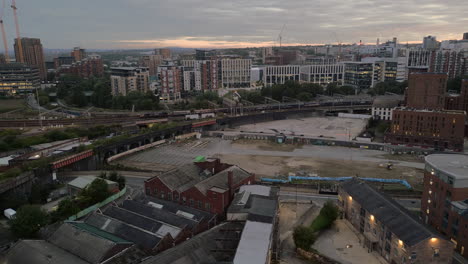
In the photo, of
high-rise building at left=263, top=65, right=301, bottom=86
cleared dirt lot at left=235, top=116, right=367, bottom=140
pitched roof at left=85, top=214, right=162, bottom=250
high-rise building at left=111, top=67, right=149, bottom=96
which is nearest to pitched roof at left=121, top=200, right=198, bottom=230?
pitched roof at left=85, top=214, right=162, bottom=250

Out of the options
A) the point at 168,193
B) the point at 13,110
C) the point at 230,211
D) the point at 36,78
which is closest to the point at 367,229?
the point at 230,211

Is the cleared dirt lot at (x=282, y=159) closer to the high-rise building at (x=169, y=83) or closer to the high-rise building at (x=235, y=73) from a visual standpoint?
the high-rise building at (x=169, y=83)

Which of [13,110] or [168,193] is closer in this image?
[168,193]

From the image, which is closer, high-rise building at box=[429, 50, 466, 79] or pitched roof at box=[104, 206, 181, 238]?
pitched roof at box=[104, 206, 181, 238]

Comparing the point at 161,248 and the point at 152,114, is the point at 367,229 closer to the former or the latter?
the point at 161,248

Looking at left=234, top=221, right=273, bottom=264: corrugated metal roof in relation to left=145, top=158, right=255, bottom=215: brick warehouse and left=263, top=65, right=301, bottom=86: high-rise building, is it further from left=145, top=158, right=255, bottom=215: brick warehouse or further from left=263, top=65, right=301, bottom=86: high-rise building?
left=263, top=65, right=301, bottom=86: high-rise building

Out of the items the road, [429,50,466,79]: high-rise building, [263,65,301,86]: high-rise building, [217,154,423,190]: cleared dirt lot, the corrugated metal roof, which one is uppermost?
[429,50,466,79]: high-rise building
